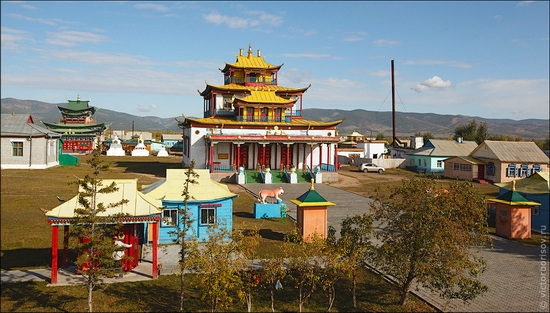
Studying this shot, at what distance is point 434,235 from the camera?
10.2 m

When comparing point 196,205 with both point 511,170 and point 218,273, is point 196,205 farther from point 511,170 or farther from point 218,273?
point 511,170

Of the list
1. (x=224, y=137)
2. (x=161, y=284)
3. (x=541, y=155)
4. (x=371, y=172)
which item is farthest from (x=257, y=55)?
(x=161, y=284)

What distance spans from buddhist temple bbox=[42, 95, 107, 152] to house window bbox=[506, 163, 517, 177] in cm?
6331

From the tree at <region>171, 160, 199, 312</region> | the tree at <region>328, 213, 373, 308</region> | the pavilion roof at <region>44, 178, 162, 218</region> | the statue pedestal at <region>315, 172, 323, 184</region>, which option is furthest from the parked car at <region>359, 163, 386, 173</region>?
the tree at <region>171, 160, 199, 312</region>

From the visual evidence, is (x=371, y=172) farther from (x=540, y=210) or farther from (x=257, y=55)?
(x=540, y=210)

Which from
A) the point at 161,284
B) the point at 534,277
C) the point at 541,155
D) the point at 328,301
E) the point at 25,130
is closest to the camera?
the point at 328,301

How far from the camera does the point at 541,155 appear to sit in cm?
4328

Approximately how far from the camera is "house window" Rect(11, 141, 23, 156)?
38494 mm

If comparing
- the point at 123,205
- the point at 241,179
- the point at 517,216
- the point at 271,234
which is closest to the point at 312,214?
the point at 271,234

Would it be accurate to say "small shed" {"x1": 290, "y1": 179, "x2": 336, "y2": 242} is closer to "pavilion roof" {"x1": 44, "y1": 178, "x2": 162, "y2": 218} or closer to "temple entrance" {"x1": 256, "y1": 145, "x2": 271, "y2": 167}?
"pavilion roof" {"x1": 44, "y1": 178, "x2": 162, "y2": 218}

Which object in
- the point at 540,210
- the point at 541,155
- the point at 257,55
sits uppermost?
the point at 257,55

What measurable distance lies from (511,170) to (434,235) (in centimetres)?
3744

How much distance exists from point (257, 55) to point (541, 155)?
33840mm

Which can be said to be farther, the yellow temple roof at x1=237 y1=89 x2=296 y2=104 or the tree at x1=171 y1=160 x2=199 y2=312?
the yellow temple roof at x1=237 y1=89 x2=296 y2=104
